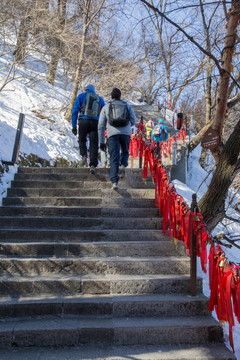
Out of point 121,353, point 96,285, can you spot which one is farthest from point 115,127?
point 121,353

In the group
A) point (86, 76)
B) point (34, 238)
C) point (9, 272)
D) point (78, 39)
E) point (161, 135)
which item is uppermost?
point (78, 39)

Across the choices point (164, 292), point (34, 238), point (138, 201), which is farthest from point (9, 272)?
point (138, 201)

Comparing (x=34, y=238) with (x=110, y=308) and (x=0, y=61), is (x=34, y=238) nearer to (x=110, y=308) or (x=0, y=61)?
(x=110, y=308)

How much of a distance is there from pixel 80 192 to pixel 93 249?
65.9 inches

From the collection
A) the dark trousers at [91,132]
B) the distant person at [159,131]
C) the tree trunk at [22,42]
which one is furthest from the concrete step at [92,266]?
the tree trunk at [22,42]

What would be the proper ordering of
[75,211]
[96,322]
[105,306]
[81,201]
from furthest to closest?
[81,201] → [75,211] → [105,306] → [96,322]

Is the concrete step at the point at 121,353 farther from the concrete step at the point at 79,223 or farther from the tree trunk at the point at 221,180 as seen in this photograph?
the tree trunk at the point at 221,180

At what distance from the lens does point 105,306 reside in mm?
3559

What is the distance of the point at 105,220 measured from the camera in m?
5.10

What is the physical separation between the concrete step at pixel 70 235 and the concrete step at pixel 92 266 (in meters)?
0.53

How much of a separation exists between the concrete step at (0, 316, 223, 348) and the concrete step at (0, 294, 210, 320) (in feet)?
0.33

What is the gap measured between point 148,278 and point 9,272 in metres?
1.77

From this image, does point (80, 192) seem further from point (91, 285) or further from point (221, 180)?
point (221, 180)

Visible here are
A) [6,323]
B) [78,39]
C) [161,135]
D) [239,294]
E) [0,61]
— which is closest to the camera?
[239,294]
